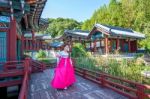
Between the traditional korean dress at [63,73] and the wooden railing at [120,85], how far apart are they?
138 centimetres

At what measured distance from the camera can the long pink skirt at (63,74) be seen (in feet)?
23.0

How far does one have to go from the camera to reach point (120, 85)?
6617mm

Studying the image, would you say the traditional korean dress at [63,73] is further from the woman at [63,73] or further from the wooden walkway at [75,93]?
the wooden walkway at [75,93]

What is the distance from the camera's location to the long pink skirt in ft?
23.0

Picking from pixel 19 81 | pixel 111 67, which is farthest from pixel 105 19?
pixel 19 81

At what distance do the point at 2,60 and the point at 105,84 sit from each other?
16.1 feet

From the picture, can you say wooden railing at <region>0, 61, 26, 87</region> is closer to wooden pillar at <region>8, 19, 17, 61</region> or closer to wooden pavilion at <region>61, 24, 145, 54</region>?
wooden pillar at <region>8, 19, 17, 61</region>

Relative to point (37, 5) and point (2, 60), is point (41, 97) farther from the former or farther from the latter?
point (37, 5)

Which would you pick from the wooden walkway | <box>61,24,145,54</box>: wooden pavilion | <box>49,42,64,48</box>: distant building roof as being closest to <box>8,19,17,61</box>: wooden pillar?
the wooden walkway

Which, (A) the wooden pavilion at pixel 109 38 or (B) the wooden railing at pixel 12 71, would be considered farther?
(A) the wooden pavilion at pixel 109 38

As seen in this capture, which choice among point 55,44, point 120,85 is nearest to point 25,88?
point 120,85

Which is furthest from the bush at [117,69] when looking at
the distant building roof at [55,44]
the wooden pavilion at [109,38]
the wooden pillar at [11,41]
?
the distant building roof at [55,44]

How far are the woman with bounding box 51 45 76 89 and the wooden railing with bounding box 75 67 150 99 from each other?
54.3 inches

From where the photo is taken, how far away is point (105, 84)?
7.64 m
